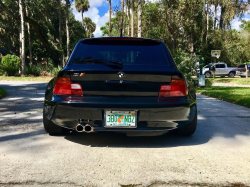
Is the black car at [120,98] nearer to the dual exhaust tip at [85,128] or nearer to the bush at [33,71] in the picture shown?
the dual exhaust tip at [85,128]

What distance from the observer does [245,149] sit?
416 cm

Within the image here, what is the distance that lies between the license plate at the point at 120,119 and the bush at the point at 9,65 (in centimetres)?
2043

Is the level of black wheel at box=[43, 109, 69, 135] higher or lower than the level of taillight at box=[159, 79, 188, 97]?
lower

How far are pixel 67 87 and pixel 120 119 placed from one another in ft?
2.73

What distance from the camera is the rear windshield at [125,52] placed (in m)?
4.30

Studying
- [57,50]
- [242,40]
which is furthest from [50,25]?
[242,40]

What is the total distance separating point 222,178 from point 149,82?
1.50m

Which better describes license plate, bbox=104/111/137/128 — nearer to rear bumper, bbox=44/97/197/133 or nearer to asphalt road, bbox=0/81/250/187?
rear bumper, bbox=44/97/197/133

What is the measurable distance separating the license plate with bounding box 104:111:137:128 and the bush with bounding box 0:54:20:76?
20.4 meters

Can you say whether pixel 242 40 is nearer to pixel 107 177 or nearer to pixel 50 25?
pixel 50 25

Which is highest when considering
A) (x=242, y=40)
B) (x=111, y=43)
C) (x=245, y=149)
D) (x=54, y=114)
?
(x=242, y=40)

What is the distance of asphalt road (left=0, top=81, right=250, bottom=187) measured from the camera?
3006 mm

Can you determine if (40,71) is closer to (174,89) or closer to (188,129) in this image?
(188,129)

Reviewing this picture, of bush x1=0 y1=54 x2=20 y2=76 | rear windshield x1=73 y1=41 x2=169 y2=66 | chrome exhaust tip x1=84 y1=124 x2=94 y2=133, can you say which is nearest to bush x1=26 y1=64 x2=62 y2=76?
bush x1=0 y1=54 x2=20 y2=76
